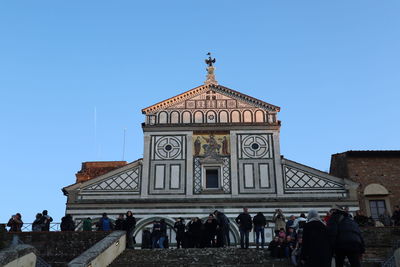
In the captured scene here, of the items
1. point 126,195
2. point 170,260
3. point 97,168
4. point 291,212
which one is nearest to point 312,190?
point 291,212

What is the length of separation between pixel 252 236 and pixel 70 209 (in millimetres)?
9084

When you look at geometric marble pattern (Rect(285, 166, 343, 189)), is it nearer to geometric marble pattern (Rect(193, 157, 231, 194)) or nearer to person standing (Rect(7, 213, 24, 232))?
geometric marble pattern (Rect(193, 157, 231, 194))

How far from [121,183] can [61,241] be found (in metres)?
11.1

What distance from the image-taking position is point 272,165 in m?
27.5

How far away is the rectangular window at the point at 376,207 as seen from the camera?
27.2m

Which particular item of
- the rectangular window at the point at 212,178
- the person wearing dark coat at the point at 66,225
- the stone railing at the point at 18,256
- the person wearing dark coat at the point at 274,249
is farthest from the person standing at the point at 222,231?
the rectangular window at the point at 212,178

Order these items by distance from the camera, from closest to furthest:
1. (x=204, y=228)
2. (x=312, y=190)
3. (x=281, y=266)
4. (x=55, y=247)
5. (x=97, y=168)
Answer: (x=281, y=266) → (x=55, y=247) → (x=204, y=228) → (x=312, y=190) → (x=97, y=168)

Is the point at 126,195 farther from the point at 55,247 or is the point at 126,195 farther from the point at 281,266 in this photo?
the point at 281,266

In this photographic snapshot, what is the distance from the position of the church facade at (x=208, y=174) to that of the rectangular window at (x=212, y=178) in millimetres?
52

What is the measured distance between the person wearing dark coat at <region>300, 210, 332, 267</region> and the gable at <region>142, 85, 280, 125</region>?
67.4 ft

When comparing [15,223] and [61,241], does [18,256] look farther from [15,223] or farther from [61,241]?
[15,223]

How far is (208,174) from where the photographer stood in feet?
91.2

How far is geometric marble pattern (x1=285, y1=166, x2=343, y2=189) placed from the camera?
2664cm

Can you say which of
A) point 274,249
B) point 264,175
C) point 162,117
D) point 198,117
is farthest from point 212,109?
point 274,249
